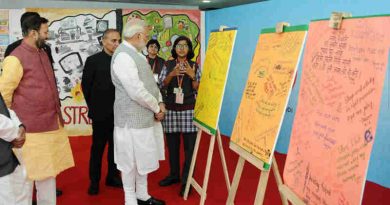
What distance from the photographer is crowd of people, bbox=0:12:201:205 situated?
226cm

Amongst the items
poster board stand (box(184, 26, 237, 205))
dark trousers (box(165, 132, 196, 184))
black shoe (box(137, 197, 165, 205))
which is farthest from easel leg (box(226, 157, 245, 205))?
dark trousers (box(165, 132, 196, 184))

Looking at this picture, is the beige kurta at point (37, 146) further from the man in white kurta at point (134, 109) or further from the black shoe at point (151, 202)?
the black shoe at point (151, 202)

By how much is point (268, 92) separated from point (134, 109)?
1.12m

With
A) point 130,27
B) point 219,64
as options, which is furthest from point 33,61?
point 219,64

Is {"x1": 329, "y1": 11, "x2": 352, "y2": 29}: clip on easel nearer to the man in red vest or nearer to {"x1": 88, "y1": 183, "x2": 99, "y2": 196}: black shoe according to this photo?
the man in red vest

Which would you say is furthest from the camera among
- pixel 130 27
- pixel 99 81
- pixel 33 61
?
pixel 99 81

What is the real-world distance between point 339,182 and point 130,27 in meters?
1.89

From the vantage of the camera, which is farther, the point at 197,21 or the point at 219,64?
the point at 197,21

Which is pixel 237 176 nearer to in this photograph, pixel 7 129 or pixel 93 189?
pixel 7 129

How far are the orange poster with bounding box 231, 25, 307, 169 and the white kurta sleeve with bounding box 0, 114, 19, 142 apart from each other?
4.05 feet

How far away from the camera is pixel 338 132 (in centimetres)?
152

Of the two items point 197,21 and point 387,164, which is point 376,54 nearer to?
point 387,164

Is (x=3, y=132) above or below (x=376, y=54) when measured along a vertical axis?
below

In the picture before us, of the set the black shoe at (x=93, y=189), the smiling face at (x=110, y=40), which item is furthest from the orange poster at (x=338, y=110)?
the black shoe at (x=93, y=189)
